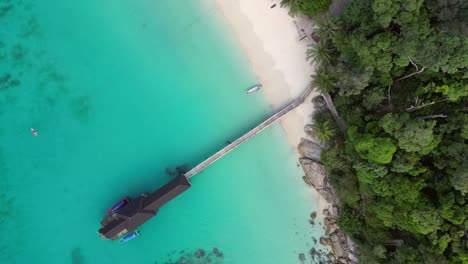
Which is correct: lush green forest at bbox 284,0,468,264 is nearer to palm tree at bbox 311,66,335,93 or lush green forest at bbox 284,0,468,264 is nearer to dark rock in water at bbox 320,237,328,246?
palm tree at bbox 311,66,335,93

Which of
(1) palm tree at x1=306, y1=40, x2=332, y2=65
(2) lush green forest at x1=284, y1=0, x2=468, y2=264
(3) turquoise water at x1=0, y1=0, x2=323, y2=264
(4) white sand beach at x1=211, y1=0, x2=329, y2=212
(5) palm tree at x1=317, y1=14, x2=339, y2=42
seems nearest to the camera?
(2) lush green forest at x1=284, y1=0, x2=468, y2=264

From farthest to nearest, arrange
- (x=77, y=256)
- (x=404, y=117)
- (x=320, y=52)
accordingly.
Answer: (x=77, y=256)
(x=320, y=52)
(x=404, y=117)

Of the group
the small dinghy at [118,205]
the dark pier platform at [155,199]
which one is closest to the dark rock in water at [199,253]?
the dark pier platform at [155,199]

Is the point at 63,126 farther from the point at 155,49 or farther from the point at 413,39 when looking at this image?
the point at 413,39

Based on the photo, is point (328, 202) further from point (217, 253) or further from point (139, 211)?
point (139, 211)

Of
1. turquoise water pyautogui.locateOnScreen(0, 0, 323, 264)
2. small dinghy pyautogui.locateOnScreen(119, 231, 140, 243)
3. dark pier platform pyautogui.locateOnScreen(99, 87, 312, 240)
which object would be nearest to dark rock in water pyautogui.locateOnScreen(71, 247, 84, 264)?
turquoise water pyautogui.locateOnScreen(0, 0, 323, 264)

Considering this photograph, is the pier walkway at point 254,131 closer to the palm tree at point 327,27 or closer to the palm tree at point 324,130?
the palm tree at point 324,130

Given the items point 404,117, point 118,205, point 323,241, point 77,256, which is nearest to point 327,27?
point 404,117
